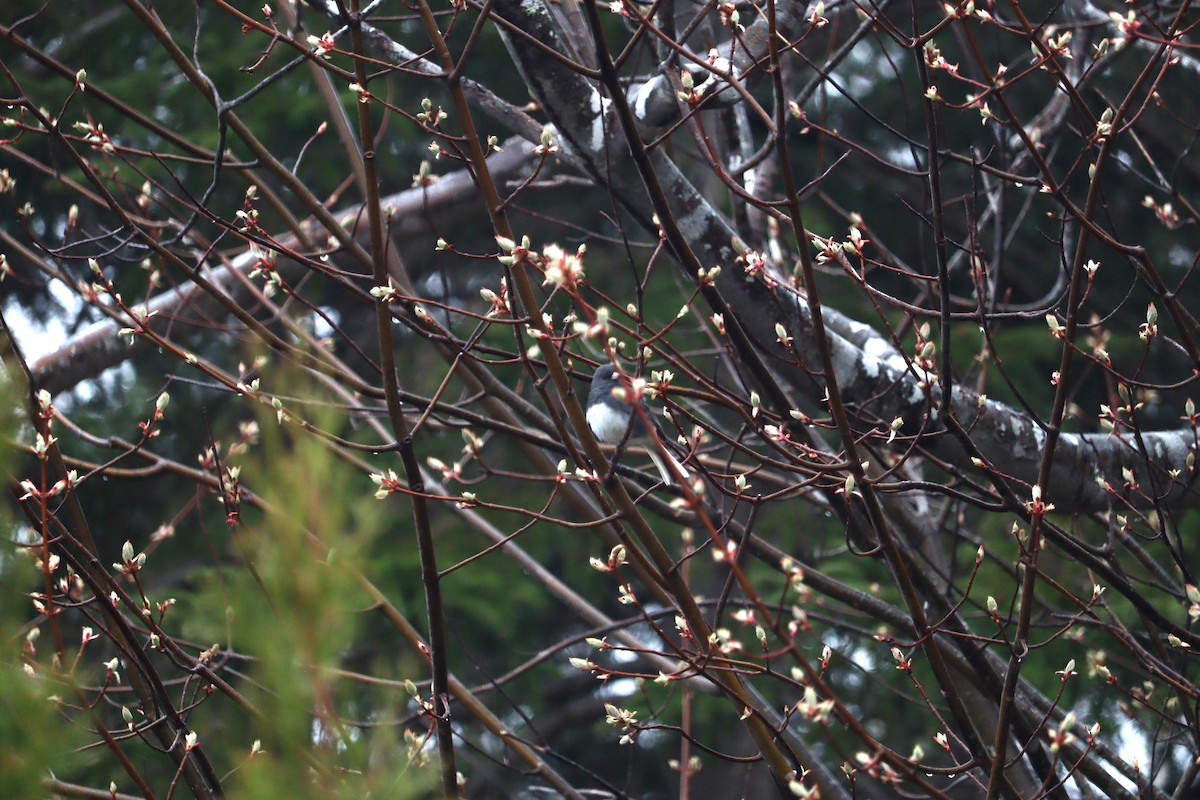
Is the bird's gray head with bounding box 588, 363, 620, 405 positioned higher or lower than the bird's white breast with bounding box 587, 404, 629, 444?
higher

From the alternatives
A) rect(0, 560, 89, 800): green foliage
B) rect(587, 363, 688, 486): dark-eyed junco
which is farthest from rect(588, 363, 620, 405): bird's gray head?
rect(0, 560, 89, 800): green foliage

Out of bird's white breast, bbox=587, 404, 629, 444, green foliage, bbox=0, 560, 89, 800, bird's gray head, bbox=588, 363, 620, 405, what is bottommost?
green foliage, bbox=0, 560, 89, 800

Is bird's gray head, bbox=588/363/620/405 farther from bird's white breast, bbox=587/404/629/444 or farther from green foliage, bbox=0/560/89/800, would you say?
green foliage, bbox=0/560/89/800

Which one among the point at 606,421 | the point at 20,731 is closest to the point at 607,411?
the point at 606,421

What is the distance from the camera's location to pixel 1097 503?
2.31 meters

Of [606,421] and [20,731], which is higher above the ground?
[606,421]

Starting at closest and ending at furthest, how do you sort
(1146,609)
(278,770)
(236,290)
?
(278,770) → (1146,609) → (236,290)

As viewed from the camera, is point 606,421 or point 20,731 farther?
point 606,421

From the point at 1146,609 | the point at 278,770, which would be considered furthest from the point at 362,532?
the point at 1146,609

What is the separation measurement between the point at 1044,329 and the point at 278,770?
524 cm

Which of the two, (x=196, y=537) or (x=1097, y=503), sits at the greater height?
(x=196, y=537)

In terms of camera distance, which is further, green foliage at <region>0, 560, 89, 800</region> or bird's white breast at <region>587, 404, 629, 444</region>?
bird's white breast at <region>587, 404, 629, 444</region>

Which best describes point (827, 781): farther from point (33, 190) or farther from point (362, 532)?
point (33, 190)

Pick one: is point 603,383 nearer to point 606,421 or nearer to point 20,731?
point 606,421
